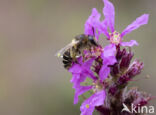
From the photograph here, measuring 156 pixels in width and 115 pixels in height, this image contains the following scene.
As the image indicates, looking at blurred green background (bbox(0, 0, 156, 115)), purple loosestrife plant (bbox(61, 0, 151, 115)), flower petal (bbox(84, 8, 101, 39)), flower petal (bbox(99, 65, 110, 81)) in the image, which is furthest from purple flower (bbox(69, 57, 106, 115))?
blurred green background (bbox(0, 0, 156, 115))

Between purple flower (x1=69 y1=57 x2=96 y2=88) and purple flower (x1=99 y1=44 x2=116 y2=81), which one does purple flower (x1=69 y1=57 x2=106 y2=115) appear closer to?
purple flower (x1=69 y1=57 x2=96 y2=88)

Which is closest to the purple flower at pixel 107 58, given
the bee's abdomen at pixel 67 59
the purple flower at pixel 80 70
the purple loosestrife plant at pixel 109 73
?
the purple loosestrife plant at pixel 109 73

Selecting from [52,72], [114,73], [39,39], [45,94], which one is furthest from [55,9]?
[114,73]

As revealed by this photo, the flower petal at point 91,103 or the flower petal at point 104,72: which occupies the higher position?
the flower petal at point 104,72

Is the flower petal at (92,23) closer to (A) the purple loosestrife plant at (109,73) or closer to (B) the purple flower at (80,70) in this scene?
(A) the purple loosestrife plant at (109,73)

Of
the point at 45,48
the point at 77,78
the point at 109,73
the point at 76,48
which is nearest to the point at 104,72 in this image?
the point at 109,73

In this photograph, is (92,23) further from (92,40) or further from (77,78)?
(77,78)

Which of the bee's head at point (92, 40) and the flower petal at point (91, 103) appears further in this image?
the bee's head at point (92, 40)
